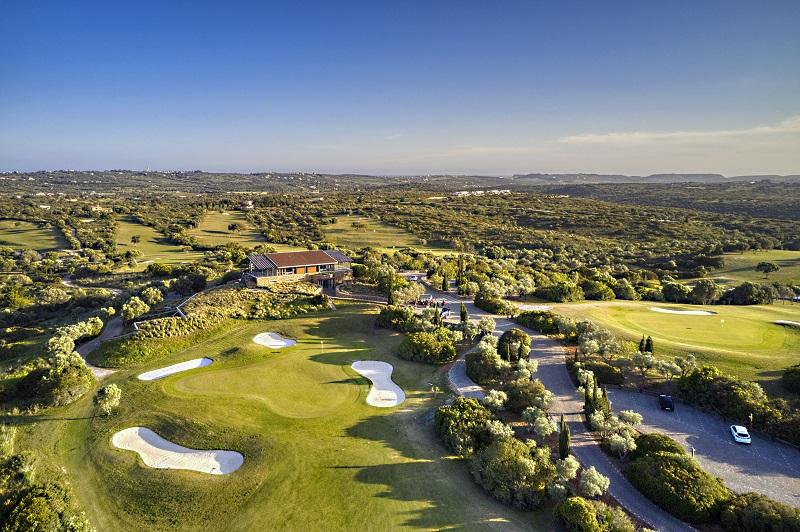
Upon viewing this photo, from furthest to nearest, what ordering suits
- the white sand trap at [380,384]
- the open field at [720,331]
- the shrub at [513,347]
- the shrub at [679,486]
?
1. the shrub at [513,347]
2. the open field at [720,331]
3. the white sand trap at [380,384]
4. the shrub at [679,486]

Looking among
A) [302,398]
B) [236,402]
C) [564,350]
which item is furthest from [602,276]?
[236,402]

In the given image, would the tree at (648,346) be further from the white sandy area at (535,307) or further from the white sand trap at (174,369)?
the white sand trap at (174,369)

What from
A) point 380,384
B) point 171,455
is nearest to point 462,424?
point 380,384


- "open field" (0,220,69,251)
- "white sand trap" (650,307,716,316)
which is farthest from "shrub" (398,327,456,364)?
"open field" (0,220,69,251)

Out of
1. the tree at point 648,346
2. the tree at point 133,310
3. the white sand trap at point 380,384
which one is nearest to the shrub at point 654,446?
the tree at point 648,346

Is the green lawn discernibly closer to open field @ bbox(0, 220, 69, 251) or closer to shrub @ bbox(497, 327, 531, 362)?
shrub @ bbox(497, 327, 531, 362)

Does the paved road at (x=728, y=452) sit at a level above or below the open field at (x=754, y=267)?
below

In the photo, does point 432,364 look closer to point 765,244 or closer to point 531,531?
point 531,531
